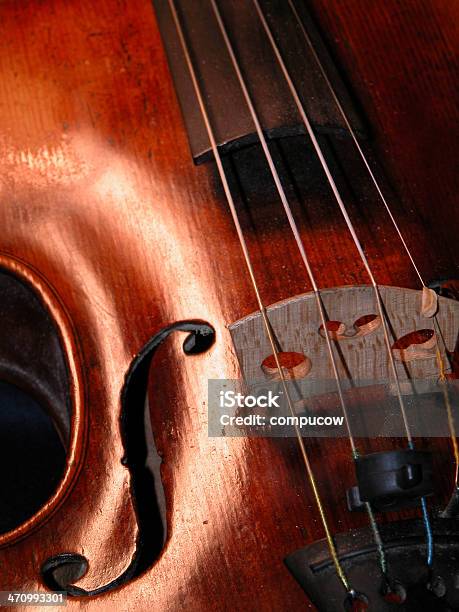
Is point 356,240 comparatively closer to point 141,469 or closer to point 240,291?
point 240,291

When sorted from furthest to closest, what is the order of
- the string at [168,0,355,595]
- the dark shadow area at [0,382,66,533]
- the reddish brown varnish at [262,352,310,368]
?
the dark shadow area at [0,382,66,533], the reddish brown varnish at [262,352,310,368], the string at [168,0,355,595]

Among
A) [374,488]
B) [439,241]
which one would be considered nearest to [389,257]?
[439,241]

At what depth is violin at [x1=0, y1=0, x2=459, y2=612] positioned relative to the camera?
733 millimetres

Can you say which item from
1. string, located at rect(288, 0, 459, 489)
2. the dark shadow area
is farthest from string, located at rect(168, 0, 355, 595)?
the dark shadow area

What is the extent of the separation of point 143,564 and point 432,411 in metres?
0.37

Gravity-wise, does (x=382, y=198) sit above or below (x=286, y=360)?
above

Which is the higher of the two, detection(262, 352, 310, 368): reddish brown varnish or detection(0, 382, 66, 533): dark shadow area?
detection(0, 382, 66, 533): dark shadow area

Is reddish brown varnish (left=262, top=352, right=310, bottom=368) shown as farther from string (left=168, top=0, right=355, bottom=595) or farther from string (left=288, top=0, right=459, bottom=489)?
string (left=288, top=0, right=459, bottom=489)

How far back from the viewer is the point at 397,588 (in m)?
0.67

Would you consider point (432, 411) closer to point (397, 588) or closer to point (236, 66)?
point (397, 588)

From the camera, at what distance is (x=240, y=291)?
33.9 inches

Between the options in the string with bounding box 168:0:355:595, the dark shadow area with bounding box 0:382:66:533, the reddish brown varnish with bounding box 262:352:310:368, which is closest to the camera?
the string with bounding box 168:0:355:595

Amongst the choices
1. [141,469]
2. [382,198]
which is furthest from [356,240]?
[141,469]

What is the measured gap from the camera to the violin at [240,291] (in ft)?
2.40
